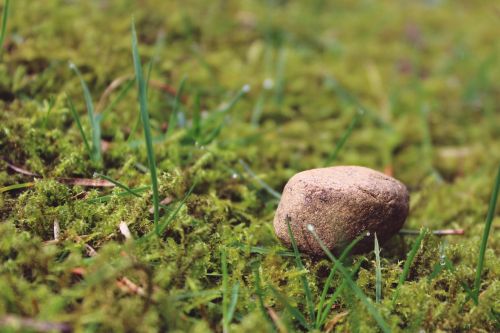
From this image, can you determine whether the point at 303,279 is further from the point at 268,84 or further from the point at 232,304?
the point at 268,84

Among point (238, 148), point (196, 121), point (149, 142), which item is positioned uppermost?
point (149, 142)

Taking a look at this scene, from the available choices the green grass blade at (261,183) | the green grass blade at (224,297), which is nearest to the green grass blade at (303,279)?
the green grass blade at (224,297)

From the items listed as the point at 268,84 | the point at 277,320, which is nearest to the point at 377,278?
the point at 277,320

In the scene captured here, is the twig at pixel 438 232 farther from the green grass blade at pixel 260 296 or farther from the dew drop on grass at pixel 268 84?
the dew drop on grass at pixel 268 84

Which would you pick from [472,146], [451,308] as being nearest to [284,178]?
[451,308]

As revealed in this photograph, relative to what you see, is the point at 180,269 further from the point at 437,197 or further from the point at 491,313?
the point at 437,197

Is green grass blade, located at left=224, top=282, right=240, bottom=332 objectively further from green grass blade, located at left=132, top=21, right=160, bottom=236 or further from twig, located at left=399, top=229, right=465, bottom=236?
twig, located at left=399, top=229, right=465, bottom=236

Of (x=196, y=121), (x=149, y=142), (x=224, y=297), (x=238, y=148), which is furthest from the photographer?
(x=238, y=148)
